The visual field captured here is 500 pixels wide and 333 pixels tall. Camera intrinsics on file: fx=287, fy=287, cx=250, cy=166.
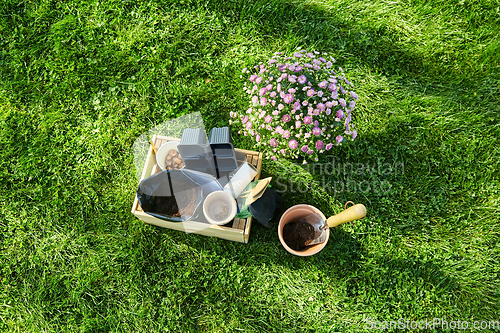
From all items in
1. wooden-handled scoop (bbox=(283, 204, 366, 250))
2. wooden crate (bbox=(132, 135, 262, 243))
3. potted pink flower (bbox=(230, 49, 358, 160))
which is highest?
potted pink flower (bbox=(230, 49, 358, 160))

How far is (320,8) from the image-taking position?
3338mm

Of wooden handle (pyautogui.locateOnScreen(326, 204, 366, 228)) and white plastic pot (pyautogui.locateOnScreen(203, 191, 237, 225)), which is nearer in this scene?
wooden handle (pyautogui.locateOnScreen(326, 204, 366, 228))

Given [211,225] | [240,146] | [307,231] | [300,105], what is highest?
[300,105]

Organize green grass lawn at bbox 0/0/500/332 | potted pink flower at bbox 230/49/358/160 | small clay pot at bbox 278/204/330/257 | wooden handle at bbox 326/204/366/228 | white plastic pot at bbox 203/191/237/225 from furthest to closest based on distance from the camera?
green grass lawn at bbox 0/0/500/332 < small clay pot at bbox 278/204/330/257 < potted pink flower at bbox 230/49/358/160 < white plastic pot at bbox 203/191/237/225 < wooden handle at bbox 326/204/366/228

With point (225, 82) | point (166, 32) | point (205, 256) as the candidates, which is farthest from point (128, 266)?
point (166, 32)

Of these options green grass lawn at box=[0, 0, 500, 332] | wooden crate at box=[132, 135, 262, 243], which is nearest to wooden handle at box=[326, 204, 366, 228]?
wooden crate at box=[132, 135, 262, 243]

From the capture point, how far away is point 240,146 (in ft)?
9.87

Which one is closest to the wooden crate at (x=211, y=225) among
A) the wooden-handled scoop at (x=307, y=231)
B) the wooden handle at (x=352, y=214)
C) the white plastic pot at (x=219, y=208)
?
the white plastic pot at (x=219, y=208)

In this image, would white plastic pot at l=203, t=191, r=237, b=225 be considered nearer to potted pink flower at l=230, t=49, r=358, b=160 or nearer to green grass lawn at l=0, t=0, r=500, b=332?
potted pink flower at l=230, t=49, r=358, b=160

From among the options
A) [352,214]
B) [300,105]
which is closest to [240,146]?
[300,105]

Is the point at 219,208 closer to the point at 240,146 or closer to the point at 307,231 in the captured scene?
the point at 307,231

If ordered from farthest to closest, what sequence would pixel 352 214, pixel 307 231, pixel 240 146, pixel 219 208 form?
1. pixel 240 146
2. pixel 307 231
3. pixel 219 208
4. pixel 352 214

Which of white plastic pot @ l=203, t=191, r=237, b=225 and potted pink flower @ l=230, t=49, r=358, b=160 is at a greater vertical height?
potted pink flower @ l=230, t=49, r=358, b=160

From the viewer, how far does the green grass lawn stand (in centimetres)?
267
